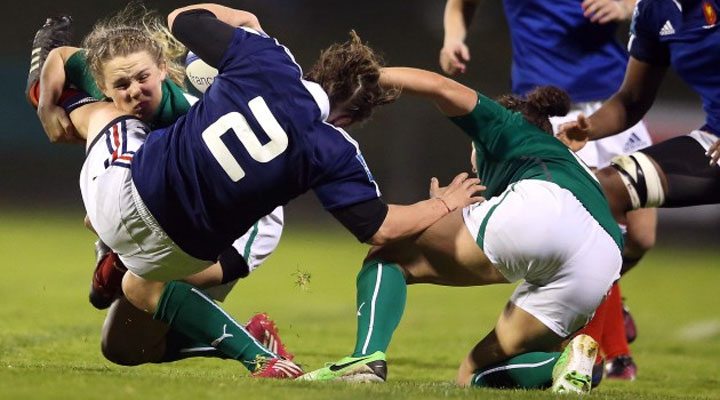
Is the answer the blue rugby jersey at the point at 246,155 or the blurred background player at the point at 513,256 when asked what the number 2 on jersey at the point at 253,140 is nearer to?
the blue rugby jersey at the point at 246,155

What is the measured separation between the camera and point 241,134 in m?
4.31

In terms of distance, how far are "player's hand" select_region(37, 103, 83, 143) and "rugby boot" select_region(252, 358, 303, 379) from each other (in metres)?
1.23

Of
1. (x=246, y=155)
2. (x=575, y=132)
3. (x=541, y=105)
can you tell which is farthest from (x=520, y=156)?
(x=246, y=155)

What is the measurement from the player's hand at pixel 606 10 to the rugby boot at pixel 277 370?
322cm

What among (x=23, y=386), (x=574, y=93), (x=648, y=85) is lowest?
(x=574, y=93)

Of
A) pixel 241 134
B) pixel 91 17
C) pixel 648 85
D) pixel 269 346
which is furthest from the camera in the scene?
pixel 91 17

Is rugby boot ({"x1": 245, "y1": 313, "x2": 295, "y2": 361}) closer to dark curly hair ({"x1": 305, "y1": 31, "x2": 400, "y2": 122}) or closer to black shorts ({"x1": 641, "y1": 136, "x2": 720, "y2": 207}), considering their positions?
dark curly hair ({"x1": 305, "y1": 31, "x2": 400, "y2": 122})

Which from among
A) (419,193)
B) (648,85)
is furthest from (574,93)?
(419,193)

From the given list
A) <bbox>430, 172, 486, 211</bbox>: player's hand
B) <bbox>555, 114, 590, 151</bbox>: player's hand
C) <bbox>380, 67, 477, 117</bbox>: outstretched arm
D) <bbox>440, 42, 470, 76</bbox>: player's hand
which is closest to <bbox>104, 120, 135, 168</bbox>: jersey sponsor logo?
<bbox>380, 67, 477, 117</bbox>: outstretched arm

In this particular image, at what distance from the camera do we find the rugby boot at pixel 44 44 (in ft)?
17.8

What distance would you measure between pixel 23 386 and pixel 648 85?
353 centimetres

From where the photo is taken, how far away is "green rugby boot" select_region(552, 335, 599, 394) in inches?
182

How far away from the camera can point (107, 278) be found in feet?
17.1

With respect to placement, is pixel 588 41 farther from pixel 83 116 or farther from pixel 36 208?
pixel 36 208
